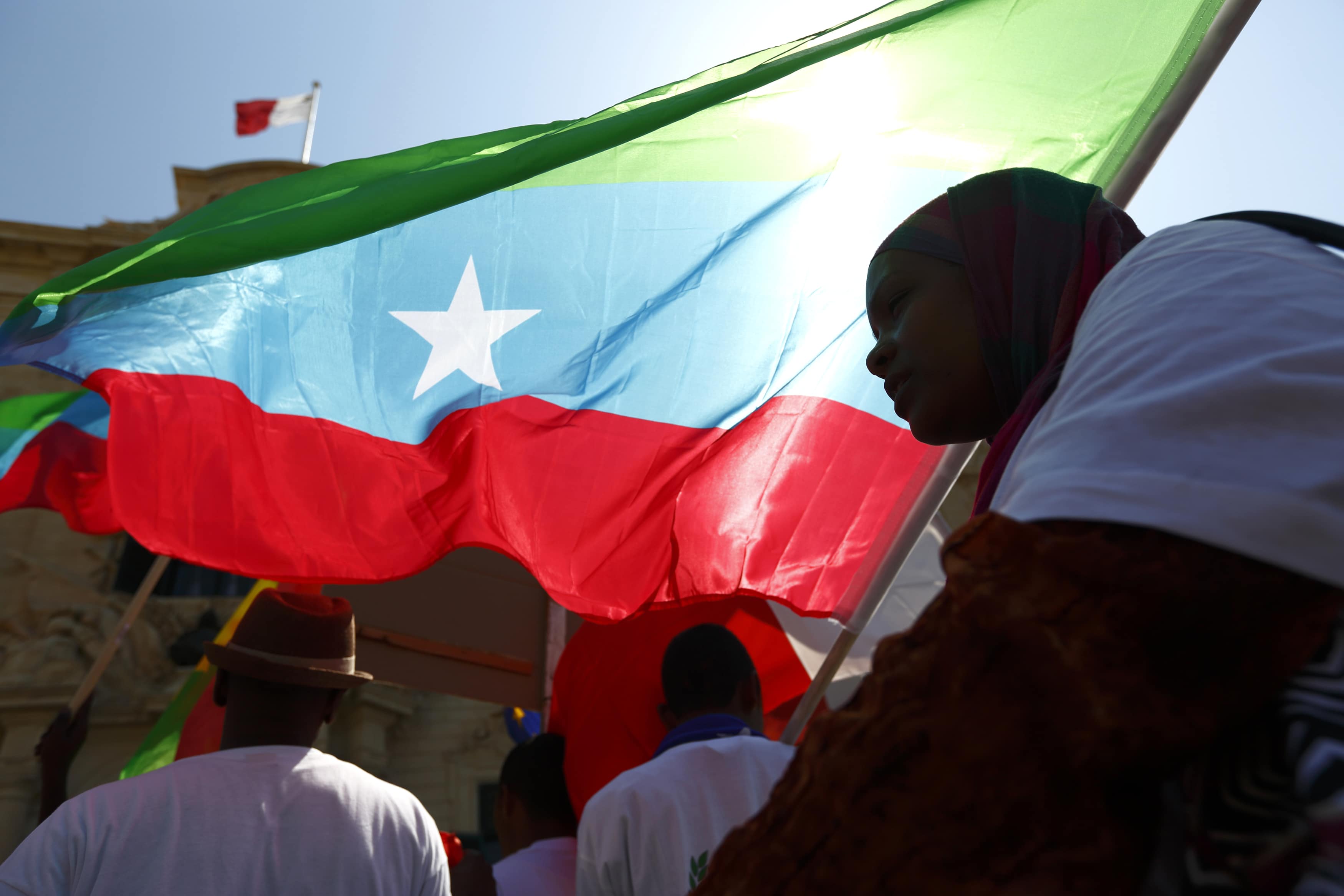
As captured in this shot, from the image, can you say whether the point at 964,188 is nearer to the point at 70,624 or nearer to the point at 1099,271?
the point at 1099,271

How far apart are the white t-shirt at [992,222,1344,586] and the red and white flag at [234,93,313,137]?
51.6 feet

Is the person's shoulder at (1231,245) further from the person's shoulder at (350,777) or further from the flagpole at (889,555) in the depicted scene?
the person's shoulder at (350,777)

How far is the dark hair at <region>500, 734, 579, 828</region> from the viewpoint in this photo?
3.61 meters

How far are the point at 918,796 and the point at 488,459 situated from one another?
2.39m

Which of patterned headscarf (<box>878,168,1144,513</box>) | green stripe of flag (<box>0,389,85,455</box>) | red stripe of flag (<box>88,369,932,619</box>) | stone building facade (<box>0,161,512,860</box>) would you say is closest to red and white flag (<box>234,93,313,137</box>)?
stone building facade (<box>0,161,512,860</box>)

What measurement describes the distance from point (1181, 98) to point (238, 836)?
8.88 feet

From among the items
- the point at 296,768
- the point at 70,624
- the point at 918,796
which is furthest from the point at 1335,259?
the point at 70,624

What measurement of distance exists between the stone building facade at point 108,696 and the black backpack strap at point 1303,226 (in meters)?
9.27

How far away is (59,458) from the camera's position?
448cm

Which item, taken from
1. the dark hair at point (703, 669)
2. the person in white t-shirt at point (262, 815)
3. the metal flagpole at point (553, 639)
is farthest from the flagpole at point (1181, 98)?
the metal flagpole at point (553, 639)

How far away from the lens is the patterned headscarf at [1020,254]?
1.29 metres

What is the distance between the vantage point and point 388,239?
2834 mm

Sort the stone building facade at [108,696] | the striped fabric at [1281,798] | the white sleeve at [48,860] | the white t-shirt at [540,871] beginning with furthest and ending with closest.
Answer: the stone building facade at [108,696], the white t-shirt at [540,871], the white sleeve at [48,860], the striped fabric at [1281,798]

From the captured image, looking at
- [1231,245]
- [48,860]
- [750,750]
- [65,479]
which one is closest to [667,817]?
[750,750]
